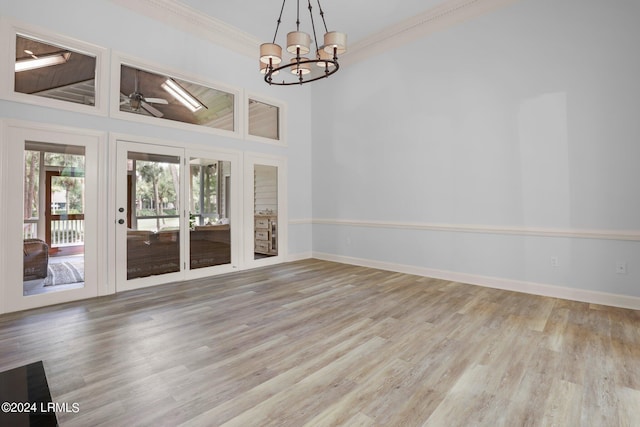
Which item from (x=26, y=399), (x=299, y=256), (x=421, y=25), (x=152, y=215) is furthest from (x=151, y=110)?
(x=421, y=25)

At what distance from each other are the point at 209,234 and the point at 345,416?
3.82 meters

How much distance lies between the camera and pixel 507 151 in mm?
4023

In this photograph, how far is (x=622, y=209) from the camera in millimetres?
3311

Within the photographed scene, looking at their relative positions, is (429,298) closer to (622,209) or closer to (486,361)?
(486,361)

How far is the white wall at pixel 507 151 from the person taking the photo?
3.36 meters

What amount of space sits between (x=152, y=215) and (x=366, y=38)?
14.3 ft

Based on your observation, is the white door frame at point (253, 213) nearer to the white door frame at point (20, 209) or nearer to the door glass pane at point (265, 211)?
the door glass pane at point (265, 211)

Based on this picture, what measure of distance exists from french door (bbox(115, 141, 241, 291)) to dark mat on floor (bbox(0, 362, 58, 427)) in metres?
2.75

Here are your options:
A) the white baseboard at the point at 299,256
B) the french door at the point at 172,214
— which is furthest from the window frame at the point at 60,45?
the white baseboard at the point at 299,256

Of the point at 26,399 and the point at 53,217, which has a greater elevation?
the point at 53,217

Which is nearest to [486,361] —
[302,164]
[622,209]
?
[622,209]

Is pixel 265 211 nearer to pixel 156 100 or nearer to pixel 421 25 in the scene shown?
pixel 156 100

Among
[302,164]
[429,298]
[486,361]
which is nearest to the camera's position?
[486,361]

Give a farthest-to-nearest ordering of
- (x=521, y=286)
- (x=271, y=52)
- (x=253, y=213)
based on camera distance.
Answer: (x=253, y=213)
(x=521, y=286)
(x=271, y=52)
